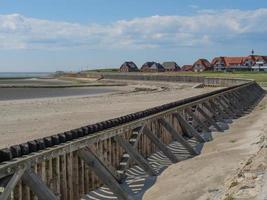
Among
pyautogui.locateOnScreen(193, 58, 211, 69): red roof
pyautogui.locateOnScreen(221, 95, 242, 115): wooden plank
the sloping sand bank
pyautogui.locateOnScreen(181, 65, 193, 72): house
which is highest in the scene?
the sloping sand bank

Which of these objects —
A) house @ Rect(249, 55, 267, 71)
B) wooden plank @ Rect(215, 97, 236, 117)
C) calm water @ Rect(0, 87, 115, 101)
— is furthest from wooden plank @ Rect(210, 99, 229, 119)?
house @ Rect(249, 55, 267, 71)

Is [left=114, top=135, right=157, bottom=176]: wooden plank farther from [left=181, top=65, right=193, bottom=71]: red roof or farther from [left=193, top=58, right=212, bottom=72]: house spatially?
[left=181, top=65, right=193, bottom=71]: red roof

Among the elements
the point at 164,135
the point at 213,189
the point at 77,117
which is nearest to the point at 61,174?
the point at 213,189

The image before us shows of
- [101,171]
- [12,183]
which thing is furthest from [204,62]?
[12,183]

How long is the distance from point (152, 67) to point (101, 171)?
183 m

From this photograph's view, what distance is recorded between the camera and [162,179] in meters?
11.9

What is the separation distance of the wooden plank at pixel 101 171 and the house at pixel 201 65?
165 m

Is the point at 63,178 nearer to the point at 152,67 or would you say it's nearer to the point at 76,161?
the point at 76,161

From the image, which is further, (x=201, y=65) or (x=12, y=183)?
(x=201, y=65)

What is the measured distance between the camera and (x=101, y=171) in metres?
9.43

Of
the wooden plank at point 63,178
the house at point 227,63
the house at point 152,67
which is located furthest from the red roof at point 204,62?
the wooden plank at point 63,178

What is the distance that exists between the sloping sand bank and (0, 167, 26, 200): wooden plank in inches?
133

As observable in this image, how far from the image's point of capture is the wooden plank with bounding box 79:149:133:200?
9352 millimetres

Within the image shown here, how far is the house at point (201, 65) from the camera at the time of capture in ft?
567
